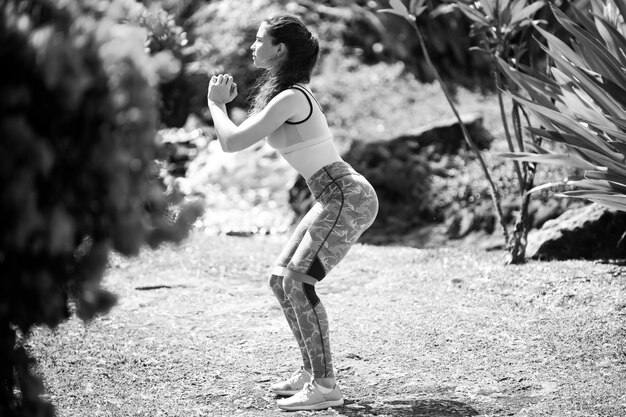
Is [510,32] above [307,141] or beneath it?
beneath

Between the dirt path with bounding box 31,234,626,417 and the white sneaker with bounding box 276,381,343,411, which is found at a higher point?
the white sneaker with bounding box 276,381,343,411

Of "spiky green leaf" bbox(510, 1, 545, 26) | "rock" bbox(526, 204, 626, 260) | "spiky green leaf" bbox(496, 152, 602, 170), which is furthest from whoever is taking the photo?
"rock" bbox(526, 204, 626, 260)

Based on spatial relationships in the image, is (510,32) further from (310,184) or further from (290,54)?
(310,184)

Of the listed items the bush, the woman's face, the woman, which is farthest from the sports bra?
the bush

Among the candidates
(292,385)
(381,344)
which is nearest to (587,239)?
(381,344)

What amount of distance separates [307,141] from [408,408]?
4.07 ft

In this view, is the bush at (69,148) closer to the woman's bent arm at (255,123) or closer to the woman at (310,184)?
the woman's bent arm at (255,123)

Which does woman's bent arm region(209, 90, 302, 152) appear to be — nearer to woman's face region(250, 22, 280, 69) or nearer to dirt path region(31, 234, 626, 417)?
woman's face region(250, 22, 280, 69)

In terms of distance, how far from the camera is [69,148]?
2424 millimetres

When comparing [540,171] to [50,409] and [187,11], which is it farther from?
[187,11]

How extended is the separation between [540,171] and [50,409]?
600cm

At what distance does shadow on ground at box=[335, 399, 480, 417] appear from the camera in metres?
3.74

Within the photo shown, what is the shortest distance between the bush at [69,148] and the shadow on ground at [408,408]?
61.2 inches

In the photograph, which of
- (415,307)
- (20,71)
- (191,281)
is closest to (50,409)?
(20,71)
